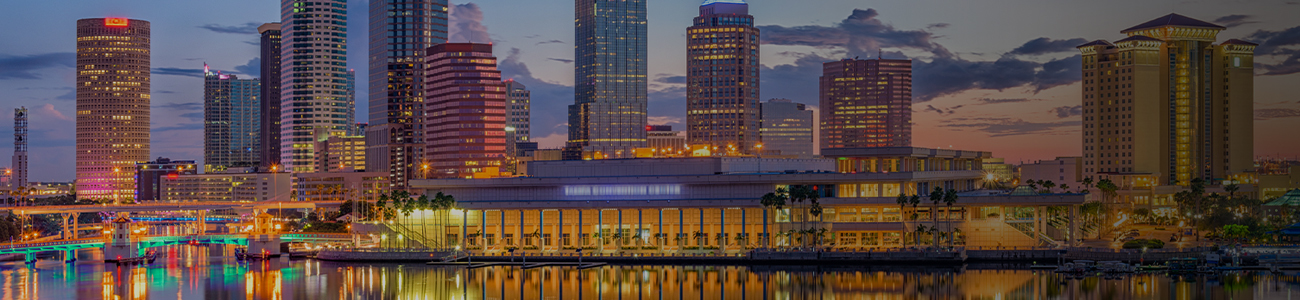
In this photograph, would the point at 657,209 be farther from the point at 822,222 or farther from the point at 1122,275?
the point at 1122,275

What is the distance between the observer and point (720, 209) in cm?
17362

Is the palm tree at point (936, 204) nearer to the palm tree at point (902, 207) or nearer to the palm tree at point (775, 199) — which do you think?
the palm tree at point (902, 207)

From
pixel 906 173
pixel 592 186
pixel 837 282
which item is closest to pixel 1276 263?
pixel 906 173

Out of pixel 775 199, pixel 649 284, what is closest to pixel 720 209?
pixel 775 199

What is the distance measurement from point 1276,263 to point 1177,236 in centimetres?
4108

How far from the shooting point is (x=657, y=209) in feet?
578

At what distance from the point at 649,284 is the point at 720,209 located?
41.8 metres

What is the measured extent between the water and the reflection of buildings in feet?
64.1

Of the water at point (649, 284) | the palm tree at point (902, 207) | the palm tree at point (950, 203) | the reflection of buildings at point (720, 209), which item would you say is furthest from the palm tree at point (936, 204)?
the water at point (649, 284)

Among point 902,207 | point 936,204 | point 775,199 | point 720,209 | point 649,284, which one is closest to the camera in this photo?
point 649,284

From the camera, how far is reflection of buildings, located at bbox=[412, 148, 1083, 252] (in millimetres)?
169250

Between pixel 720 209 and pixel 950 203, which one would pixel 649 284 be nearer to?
pixel 720 209

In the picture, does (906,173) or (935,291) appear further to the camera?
(906,173)

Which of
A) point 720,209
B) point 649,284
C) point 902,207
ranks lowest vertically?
point 649,284
